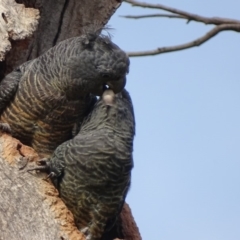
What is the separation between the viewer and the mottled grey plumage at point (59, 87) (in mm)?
3113

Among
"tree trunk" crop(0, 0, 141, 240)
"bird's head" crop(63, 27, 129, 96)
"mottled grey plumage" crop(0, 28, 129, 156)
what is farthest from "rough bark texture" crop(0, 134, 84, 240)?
"bird's head" crop(63, 27, 129, 96)

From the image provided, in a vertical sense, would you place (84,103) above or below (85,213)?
above

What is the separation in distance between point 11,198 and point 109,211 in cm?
41

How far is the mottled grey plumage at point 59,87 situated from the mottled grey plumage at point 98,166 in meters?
0.09

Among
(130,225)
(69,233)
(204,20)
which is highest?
(204,20)

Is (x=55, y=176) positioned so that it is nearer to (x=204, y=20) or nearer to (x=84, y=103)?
(x=84, y=103)

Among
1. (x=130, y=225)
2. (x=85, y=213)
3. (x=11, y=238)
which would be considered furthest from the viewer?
(x=130, y=225)

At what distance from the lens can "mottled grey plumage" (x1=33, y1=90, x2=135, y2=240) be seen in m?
3.10

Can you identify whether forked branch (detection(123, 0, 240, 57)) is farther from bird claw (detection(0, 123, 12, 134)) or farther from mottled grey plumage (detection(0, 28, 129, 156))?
bird claw (detection(0, 123, 12, 134))

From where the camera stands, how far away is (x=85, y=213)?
3.19m

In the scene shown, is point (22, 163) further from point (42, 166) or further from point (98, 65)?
point (98, 65)

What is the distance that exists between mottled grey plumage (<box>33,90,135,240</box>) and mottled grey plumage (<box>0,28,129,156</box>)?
92 millimetres

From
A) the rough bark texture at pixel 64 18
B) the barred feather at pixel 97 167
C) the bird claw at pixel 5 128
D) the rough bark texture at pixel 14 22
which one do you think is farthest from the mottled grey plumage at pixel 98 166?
the rough bark texture at pixel 64 18

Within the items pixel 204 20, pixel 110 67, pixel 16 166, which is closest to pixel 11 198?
pixel 16 166
